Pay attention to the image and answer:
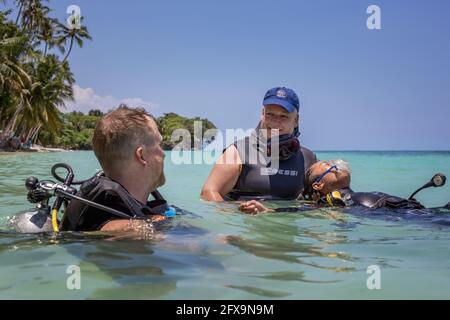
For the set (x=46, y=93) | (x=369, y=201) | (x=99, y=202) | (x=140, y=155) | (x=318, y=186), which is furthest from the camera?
(x=46, y=93)

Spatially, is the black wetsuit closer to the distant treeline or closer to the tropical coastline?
the tropical coastline

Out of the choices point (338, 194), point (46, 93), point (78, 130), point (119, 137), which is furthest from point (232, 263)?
point (78, 130)

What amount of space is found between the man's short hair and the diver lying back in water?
177 centimetres

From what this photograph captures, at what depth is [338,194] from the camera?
4977mm

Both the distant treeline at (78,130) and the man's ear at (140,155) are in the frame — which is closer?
the man's ear at (140,155)

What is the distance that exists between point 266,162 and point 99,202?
10.4 ft

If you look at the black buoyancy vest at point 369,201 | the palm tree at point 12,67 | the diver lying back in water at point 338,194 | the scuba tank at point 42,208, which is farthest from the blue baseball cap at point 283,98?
the palm tree at point 12,67

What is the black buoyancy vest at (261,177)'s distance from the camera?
5789 millimetres

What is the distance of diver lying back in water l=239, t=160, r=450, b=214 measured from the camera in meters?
4.81

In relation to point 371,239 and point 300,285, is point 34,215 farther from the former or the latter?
point 371,239

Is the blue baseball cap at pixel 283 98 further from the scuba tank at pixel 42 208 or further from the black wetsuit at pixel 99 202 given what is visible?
the black wetsuit at pixel 99 202

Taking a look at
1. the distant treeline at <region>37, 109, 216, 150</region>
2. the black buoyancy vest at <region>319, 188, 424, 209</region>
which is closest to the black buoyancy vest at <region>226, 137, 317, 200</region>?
the black buoyancy vest at <region>319, 188, 424, 209</region>

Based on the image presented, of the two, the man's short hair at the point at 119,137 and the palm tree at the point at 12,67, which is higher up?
the palm tree at the point at 12,67

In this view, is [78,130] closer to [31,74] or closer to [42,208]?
[31,74]
